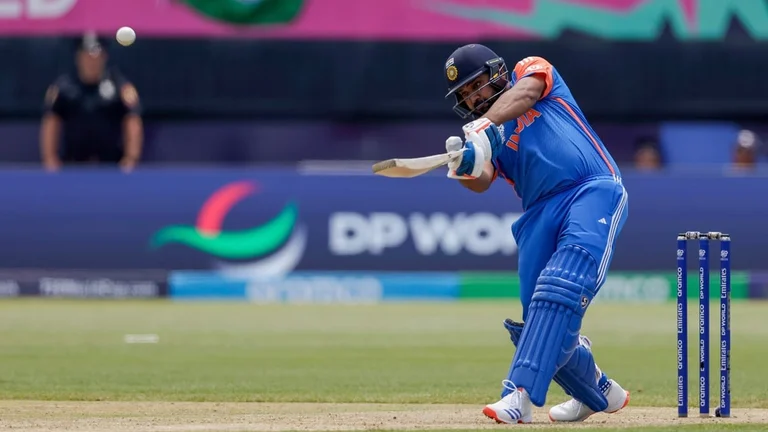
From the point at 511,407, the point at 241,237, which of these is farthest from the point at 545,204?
the point at 241,237

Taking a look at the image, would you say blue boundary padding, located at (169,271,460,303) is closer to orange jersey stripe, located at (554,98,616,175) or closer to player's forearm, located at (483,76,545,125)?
orange jersey stripe, located at (554,98,616,175)

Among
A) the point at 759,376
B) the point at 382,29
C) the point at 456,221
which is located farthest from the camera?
the point at 382,29

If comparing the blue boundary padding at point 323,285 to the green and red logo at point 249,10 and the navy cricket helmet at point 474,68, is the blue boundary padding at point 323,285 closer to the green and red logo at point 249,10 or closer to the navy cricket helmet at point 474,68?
the green and red logo at point 249,10

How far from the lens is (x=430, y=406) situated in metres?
7.73

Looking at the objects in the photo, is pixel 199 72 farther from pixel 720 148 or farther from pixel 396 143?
pixel 720 148

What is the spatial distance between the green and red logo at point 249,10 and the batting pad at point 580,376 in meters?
9.33

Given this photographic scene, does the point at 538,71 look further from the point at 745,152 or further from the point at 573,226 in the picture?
the point at 745,152

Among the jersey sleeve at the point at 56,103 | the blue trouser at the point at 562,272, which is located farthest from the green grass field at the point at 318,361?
the jersey sleeve at the point at 56,103

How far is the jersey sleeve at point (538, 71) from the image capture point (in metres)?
6.66

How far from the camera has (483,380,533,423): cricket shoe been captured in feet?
21.1

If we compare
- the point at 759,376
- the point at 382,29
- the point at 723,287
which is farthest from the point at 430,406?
the point at 382,29

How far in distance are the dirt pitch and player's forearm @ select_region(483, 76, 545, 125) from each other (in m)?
1.31

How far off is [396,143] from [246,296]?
8.90ft

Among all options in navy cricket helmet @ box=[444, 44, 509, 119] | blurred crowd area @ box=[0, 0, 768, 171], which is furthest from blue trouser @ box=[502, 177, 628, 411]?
blurred crowd area @ box=[0, 0, 768, 171]
